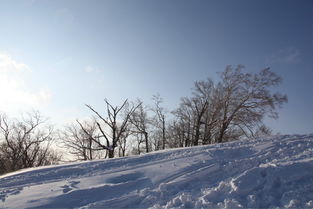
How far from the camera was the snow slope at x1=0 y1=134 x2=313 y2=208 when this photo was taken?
3914 mm

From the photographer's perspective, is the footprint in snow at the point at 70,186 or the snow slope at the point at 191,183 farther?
the footprint in snow at the point at 70,186

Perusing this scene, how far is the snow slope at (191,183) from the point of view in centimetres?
391

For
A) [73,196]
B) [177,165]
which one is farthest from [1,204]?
[177,165]

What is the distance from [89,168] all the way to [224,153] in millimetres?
4428

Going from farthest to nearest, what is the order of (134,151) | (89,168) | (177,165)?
(134,151), (89,168), (177,165)

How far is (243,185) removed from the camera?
4.19 metres

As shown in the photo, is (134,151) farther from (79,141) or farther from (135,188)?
(135,188)

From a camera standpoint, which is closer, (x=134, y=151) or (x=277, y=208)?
(x=277, y=208)

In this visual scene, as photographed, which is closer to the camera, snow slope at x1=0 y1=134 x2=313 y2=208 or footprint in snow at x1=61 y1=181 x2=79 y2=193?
snow slope at x1=0 y1=134 x2=313 y2=208

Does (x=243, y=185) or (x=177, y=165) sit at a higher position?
(x=177, y=165)

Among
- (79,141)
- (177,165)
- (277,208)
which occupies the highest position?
(79,141)

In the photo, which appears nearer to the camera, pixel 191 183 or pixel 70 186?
pixel 191 183

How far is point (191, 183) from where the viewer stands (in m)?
4.83

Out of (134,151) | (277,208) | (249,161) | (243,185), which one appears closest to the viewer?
(277,208)
